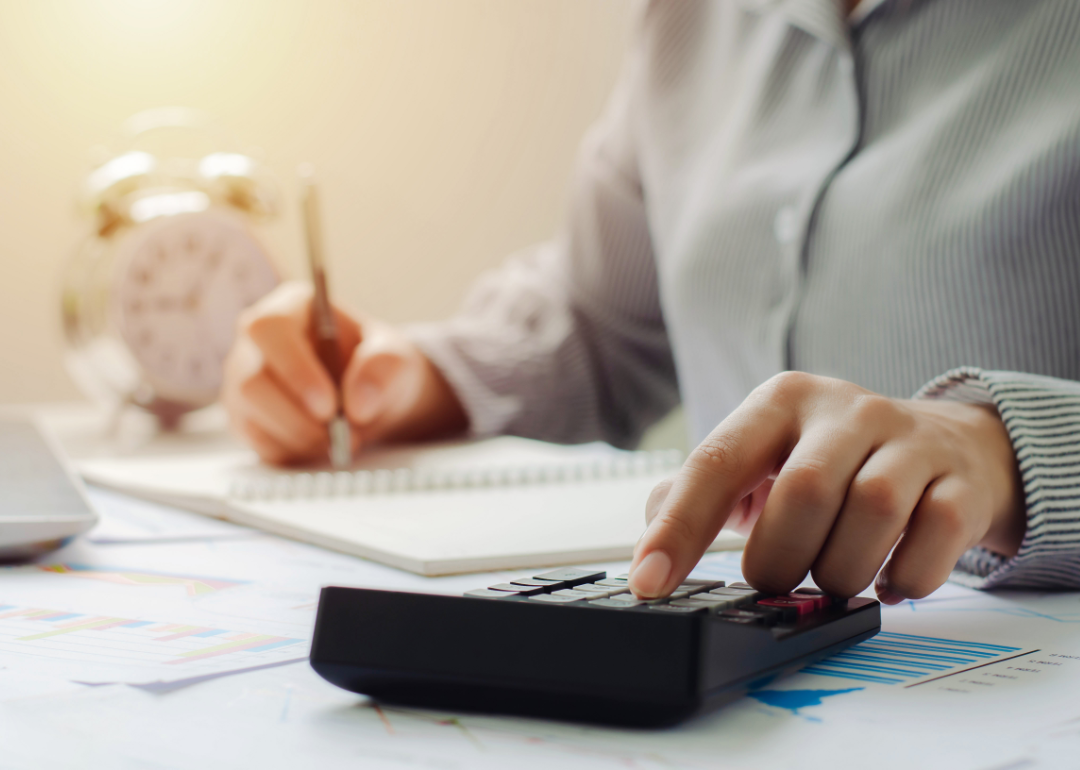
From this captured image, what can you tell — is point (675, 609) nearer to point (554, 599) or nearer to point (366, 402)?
point (554, 599)

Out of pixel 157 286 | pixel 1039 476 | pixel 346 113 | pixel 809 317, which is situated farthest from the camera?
pixel 346 113

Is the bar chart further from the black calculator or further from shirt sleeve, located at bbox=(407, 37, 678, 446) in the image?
shirt sleeve, located at bbox=(407, 37, 678, 446)

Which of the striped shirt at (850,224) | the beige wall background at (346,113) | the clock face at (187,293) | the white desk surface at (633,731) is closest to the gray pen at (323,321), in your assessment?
the striped shirt at (850,224)

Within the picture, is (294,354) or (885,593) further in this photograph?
(294,354)

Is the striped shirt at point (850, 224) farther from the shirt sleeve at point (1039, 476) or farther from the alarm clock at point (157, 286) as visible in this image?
the alarm clock at point (157, 286)

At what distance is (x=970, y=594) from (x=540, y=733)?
20 cm

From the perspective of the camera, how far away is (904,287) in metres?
0.55

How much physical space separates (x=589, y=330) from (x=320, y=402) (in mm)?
348

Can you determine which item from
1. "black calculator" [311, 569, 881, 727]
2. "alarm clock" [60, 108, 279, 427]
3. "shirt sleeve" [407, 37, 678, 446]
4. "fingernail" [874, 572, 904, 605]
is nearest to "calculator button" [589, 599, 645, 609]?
"black calculator" [311, 569, 881, 727]

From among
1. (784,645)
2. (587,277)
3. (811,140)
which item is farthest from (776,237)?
(784,645)

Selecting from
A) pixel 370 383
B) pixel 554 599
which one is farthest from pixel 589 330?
pixel 554 599

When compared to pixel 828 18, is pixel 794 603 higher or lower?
lower

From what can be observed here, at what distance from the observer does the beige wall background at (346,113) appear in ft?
4.12

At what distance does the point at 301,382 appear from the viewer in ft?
2.18
